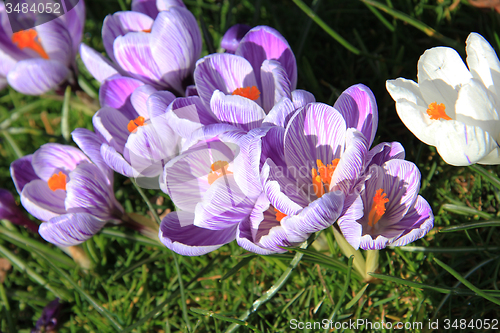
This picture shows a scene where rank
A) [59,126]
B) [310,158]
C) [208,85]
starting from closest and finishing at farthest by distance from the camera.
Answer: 1. [310,158]
2. [208,85]
3. [59,126]

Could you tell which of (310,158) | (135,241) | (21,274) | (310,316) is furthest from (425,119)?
(21,274)

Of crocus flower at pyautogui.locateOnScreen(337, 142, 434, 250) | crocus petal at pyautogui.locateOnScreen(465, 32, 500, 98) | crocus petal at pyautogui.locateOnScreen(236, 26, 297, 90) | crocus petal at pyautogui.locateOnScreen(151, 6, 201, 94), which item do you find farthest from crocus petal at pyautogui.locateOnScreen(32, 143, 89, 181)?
crocus petal at pyautogui.locateOnScreen(465, 32, 500, 98)

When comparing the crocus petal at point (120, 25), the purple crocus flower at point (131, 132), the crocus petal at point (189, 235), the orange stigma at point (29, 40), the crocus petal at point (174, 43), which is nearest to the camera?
the crocus petal at point (189, 235)

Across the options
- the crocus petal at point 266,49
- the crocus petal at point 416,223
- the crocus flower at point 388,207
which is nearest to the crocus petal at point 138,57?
the crocus petal at point 266,49

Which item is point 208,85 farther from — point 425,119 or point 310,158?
point 425,119

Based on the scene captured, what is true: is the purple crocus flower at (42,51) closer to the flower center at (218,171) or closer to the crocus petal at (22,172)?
the crocus petal at (22,172)

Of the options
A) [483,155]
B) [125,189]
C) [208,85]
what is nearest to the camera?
[483,155]
